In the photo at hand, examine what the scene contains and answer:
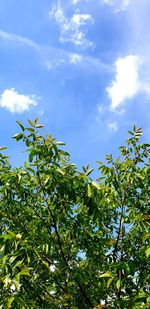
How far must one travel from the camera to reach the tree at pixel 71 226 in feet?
21.4

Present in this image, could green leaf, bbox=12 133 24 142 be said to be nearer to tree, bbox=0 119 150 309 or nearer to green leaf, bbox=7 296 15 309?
tree, bbox=0 119 150 309

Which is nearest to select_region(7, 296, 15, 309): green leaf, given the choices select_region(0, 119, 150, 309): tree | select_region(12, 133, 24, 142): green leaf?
select_region(0, 119, 150, 309): tree

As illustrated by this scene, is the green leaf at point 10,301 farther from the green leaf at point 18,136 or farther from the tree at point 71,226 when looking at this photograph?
the green leaf at point 18,136

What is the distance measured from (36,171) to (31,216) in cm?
107

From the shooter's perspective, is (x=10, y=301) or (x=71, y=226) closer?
(x=10, y=301)

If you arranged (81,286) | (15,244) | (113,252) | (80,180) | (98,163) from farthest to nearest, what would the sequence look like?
1. (98,163)
2. (113,252)
3. (81,286)
4. (80,180)
5. (15,244)

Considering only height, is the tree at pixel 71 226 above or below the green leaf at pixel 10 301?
above

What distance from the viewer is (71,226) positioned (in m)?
7.79

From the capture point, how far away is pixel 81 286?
7.12m

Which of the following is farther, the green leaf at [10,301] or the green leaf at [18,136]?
the green leaf at [18,136]

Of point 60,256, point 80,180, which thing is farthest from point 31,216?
point 80,180

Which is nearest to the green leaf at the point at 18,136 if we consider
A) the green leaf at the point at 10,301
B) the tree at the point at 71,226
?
the tree at the point at 71,226

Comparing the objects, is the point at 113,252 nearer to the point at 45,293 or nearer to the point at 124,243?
the point at 124,243

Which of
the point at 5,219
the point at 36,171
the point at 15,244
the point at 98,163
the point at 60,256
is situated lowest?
the point at 15,244
